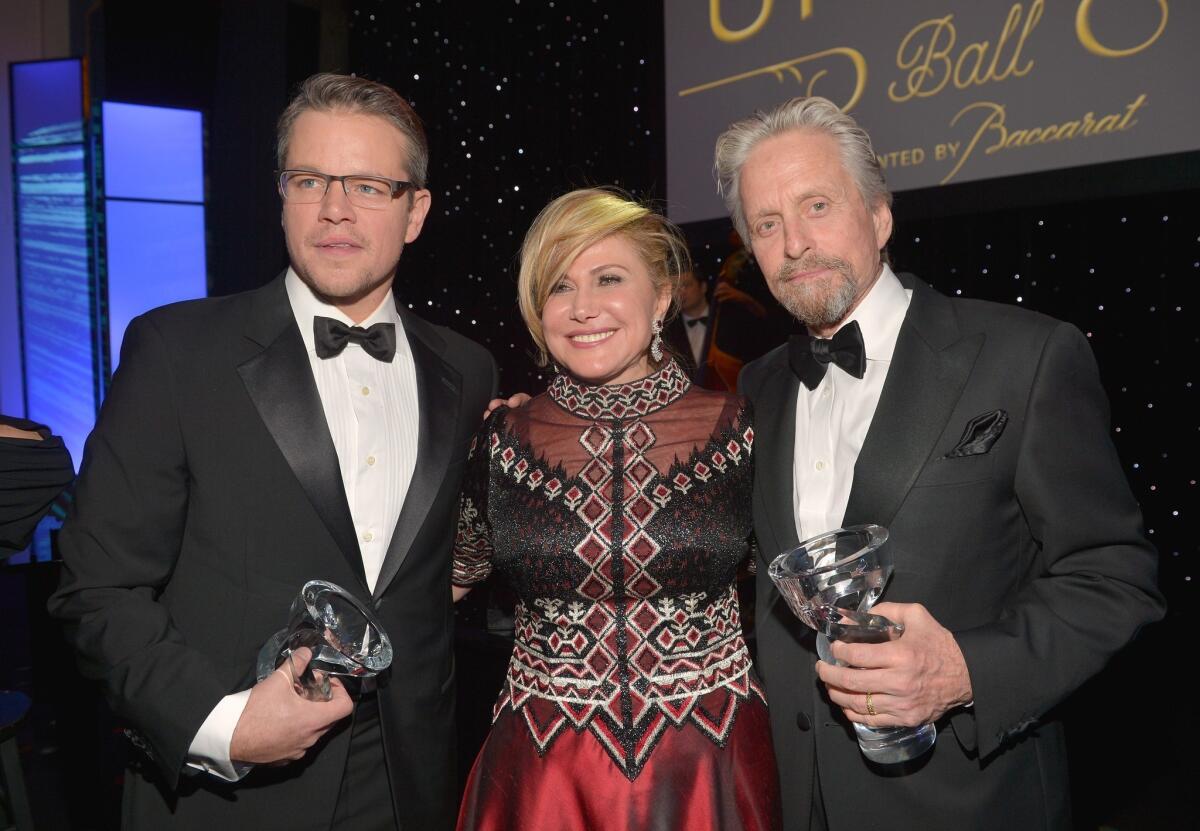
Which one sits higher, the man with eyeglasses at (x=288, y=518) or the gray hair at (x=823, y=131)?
the gray hair at (x=823, y=131)

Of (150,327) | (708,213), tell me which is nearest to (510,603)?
(150,327)

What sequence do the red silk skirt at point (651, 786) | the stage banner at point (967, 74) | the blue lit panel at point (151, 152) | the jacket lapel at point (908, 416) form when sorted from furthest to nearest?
the blue lit panel at point (151, 152)
the stage banner at point (967, 74)
the red silk skirt at point (651, 786)
the jacket lapel at point (908, 416)

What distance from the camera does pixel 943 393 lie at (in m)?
1.71

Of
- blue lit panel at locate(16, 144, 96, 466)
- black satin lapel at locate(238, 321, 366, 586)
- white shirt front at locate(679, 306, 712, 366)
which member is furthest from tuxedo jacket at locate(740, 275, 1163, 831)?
blue lit panel at locate(16, 144, 96, 466)

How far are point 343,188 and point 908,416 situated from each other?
44.9 inches

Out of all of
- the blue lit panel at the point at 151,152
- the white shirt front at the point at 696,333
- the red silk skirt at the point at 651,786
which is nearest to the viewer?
the red silk skirt at the point at 651,786

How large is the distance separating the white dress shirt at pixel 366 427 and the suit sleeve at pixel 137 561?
0.71 ft

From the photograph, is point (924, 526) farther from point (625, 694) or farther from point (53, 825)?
point (53, 825)

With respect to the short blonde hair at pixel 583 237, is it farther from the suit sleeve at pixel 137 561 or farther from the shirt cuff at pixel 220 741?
the shirt cuff at pixel 220 741

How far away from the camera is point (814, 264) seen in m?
1.92

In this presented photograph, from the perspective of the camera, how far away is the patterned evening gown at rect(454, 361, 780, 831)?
5.94 ft

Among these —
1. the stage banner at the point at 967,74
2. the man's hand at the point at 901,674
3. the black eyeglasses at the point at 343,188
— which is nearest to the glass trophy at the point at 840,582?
the man's hand at the point at 901,674

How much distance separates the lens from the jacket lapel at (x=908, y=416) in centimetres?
168

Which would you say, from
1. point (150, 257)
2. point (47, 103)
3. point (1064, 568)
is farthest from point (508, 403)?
point (47, 103)
